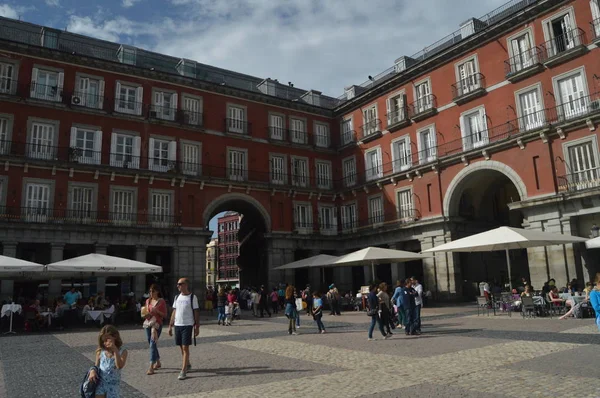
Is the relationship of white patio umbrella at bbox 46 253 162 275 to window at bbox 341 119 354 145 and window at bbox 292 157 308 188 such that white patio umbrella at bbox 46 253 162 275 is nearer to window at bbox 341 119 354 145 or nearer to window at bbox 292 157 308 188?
window at bbox 292 157 308 188

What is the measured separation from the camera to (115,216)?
27500 mm

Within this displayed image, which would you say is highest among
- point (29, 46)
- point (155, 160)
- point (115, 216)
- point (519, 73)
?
point (29, 46)

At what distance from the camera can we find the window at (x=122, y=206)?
2753 cm

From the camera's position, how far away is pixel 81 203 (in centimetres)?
2677

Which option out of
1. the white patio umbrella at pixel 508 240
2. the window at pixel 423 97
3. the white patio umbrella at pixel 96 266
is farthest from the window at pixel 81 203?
the window at pixel 423 97

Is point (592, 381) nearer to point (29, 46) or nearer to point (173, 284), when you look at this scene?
point (173, 284)

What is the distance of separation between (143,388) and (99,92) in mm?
25173

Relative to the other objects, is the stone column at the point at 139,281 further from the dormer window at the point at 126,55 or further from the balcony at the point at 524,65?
the balcony at the point at 524,65

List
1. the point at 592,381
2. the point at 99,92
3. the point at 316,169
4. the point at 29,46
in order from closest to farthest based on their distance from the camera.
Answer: the point at 592,381 < the point at 29,46 < the point at 99,92 < the point at 316,169

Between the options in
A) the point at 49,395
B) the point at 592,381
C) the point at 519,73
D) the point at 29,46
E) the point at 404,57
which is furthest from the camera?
the point at 404,57

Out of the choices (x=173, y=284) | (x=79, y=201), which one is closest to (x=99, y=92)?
(x=79, y=201)

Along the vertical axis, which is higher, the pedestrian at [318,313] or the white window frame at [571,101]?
the white window frame at [571,101]

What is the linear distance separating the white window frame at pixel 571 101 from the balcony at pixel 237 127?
1920 centimetres

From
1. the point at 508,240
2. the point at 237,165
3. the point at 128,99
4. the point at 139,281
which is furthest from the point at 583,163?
the point at 128,99
